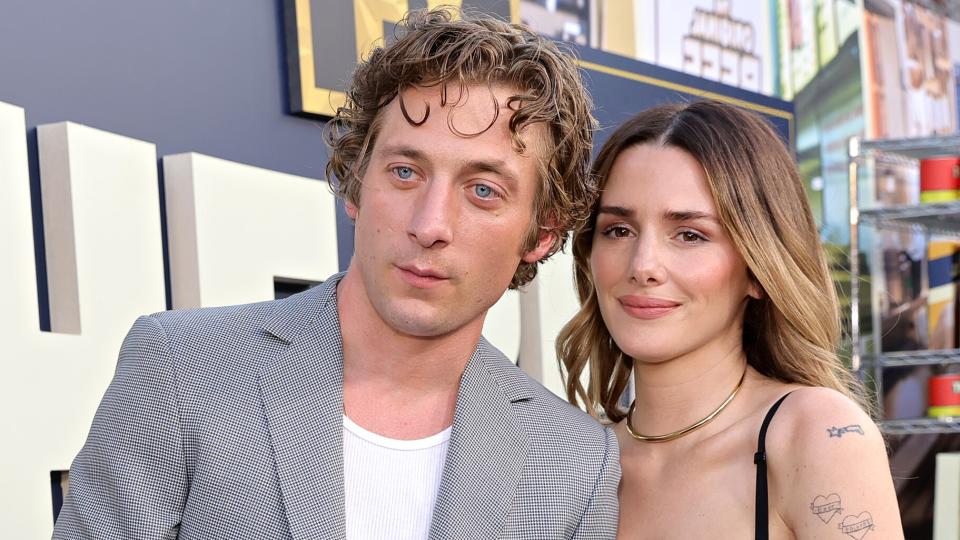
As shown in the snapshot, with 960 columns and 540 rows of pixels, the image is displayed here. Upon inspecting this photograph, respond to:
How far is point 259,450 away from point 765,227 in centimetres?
114

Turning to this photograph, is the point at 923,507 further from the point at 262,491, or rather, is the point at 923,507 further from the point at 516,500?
the point at 262,491

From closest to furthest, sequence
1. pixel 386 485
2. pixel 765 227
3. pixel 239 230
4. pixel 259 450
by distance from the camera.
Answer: pixel 259 450 < pixel 386 485 < pixel 765 227 < pixel 239 230

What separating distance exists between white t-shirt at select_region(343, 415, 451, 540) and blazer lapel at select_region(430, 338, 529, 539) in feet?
0.13

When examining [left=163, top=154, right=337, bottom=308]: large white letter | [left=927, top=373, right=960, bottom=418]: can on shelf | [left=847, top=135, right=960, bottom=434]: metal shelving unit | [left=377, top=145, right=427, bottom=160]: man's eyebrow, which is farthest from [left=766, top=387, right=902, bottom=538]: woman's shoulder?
[left=927, top=373, right=960, bottom=418]: can on shelf

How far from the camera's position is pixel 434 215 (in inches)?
77.5

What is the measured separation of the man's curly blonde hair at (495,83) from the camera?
2.10m

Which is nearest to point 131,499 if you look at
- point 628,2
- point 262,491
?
point 262,491

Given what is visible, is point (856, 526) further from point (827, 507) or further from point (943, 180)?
point (943, 180)

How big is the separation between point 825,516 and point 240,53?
1992 mm

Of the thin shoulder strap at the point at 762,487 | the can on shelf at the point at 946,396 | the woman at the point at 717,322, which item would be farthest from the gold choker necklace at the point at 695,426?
the can on shelf at the point at 946,396

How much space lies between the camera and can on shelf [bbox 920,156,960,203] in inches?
212

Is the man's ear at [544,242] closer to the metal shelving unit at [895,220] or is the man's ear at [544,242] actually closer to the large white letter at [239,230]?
the large white letter at [239,230]

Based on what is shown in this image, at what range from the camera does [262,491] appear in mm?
1891

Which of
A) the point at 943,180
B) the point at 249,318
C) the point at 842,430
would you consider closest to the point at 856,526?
the point at 842,430
